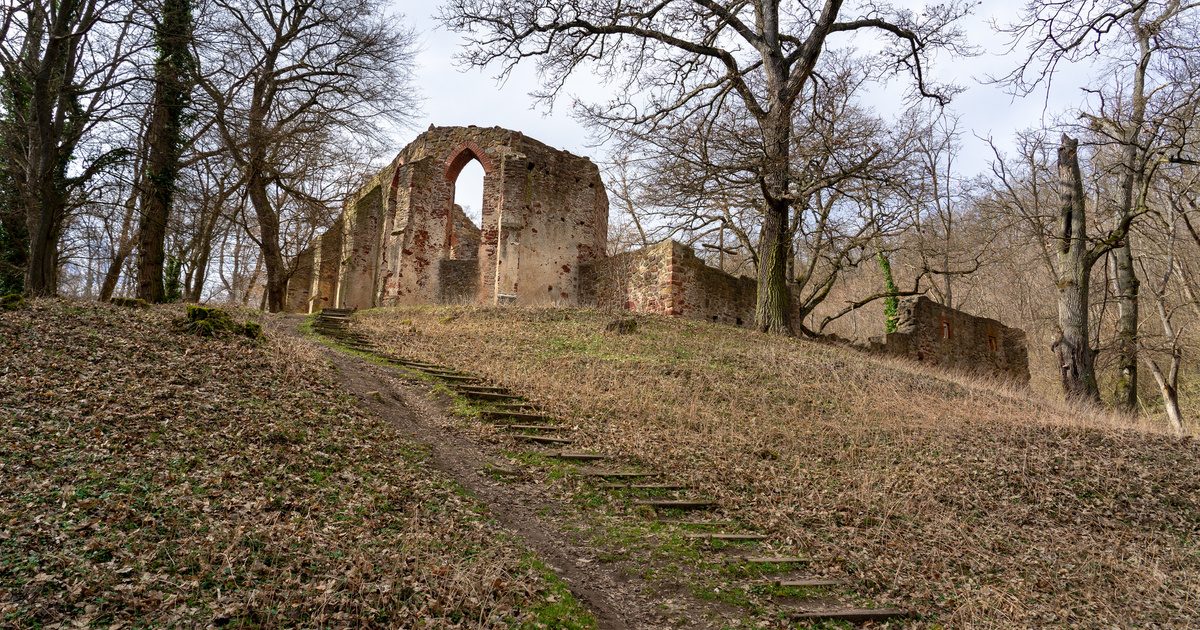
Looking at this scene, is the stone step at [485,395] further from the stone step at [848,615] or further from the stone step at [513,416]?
the stone step at [848,615]

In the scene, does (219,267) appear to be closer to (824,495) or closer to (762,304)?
(762,304)

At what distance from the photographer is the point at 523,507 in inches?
232

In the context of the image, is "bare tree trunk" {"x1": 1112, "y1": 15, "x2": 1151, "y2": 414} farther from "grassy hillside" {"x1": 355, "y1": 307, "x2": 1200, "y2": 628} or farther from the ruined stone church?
the ruined stone church

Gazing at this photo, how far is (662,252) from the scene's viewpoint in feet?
58.6

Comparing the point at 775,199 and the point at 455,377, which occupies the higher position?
the point at 775,199

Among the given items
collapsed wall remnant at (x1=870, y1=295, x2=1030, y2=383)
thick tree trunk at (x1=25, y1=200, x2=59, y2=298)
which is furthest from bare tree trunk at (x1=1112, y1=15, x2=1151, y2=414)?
thick tree trunk at (x1=25, y1=200, x2=59, y2=298)

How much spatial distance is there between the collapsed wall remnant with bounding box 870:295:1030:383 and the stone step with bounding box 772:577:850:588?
612 inches

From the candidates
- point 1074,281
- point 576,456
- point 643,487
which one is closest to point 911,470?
point 643,487

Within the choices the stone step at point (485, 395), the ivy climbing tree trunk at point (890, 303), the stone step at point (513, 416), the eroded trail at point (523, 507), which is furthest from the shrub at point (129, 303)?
the ivy climbing tree trunk at point (890, 303)

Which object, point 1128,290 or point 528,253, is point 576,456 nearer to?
point 528,253

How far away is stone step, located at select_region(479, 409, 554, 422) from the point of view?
8.45 metres

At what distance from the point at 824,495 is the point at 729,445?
1.50 m

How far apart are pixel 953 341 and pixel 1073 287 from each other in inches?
366

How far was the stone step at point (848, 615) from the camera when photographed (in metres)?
4.50
